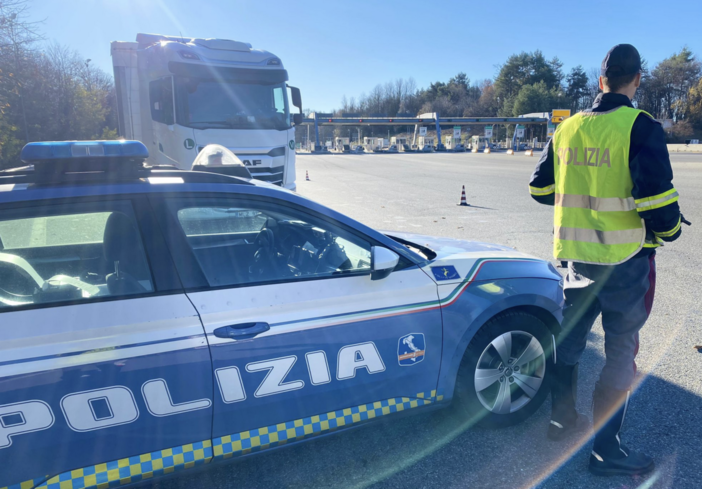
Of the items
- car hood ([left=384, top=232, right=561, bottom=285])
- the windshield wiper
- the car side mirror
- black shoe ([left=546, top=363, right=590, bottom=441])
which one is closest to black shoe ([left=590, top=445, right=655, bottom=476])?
black shoe ([left=546, top=363, right=590, bottom=441])

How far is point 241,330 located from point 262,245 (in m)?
0.94

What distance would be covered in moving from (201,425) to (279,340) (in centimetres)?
49

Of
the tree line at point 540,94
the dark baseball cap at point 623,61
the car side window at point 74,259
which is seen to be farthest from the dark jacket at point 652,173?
the tree line at point 540,94

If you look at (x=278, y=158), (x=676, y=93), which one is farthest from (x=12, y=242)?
(x=676, y=93)

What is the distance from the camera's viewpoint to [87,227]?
8.34 ft

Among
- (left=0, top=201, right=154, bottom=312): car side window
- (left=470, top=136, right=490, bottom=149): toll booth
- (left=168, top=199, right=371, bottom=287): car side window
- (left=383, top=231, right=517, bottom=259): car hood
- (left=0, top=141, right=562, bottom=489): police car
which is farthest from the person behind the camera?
(left=470, top=136, right=490, bottom=149): toll booth

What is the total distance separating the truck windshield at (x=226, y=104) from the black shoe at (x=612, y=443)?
27.8 ft

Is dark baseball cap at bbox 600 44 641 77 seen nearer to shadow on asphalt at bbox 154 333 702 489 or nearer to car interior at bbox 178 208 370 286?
car interior at bbox 178 208 370 286

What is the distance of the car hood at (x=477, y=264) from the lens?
2.71 meters

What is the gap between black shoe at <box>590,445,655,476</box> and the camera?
2516 mm

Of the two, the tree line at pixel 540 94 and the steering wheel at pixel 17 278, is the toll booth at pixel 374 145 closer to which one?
the tree line at pixel 540 94

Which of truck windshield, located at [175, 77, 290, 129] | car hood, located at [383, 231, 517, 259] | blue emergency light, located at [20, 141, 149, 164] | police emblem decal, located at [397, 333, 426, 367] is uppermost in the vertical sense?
truck windshield, located at [175, 77, 290, 129]

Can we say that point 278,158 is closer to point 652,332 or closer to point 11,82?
point 652,332

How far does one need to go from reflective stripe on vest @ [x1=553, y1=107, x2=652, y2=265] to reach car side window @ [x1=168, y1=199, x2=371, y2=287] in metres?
1.14
